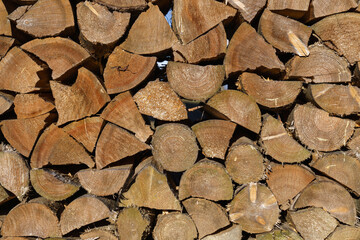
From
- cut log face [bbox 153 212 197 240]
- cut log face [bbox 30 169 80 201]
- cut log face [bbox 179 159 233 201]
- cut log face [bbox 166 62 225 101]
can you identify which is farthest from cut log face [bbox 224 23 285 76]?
cut log face [bbox 30 169 80 201]

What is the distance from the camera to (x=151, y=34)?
1.99 meters

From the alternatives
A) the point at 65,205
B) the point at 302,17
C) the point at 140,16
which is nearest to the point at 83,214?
the point at 65,205

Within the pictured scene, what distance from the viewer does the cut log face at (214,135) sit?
202cm

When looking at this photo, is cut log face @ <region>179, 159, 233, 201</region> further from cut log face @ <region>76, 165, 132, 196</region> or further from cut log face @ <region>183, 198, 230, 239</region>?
cut log face @ <region>76, 165, 132, 196</region>

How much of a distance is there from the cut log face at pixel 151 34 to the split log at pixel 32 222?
52.0 inches

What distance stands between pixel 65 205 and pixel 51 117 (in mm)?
671

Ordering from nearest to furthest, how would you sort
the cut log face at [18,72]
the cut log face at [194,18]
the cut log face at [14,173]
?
1. the cut log face at [194,18]
2. the cut log face at [18,72]
3. the cut log face at [14,173]

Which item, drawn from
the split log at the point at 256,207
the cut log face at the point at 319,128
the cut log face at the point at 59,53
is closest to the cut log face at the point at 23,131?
the cut log face at the point at 59,53

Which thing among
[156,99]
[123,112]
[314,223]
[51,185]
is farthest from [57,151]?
[314,223]

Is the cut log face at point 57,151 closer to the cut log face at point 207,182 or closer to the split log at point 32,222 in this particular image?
the split log at point 32,222

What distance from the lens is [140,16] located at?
200 cm

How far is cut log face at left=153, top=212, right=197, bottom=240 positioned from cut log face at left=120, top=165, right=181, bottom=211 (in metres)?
0.07

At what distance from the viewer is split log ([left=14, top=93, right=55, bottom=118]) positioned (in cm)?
211

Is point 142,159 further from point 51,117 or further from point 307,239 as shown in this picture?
point 307,239
